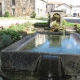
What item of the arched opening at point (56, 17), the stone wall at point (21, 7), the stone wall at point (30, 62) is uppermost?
the stone wall at point (21, 7)

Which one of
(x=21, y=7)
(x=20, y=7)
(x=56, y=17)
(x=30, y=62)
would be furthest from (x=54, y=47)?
(x=20, y=7)

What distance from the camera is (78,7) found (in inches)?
2918

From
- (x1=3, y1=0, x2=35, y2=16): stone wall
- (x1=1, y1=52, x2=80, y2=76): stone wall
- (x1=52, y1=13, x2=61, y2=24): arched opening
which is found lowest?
(x1=1, y1=52, x2=80, y2=76): stone wall

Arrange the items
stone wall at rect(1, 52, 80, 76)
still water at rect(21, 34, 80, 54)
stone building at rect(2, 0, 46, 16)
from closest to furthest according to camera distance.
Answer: stone wall at rect(1, 52, 80, 76) < still water at rect(21, 34, 80, 54) < stone building at rect(2, 0, 46, 16)

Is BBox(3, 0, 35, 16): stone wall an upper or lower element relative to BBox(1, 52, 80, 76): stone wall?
upper

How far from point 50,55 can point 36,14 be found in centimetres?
3729

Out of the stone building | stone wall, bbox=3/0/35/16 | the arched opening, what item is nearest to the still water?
the arched opening

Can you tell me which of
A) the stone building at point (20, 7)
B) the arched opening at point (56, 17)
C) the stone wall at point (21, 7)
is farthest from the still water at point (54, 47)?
the stone wall at point (21, 7)

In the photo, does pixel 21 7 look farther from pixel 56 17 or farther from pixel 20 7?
pixel 56 17

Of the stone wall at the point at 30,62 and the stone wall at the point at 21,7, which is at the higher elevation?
the stone wall at the point at 21,7

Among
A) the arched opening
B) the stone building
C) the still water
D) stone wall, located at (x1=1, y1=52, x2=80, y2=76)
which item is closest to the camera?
stone wall, located at (x1=1, y1=52, x2=80, y2=76)

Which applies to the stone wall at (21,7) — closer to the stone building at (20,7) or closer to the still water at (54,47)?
the stone building at (20,7)

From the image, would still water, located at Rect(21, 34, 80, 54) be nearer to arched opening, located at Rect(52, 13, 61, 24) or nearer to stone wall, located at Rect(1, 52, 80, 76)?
stone wall, located at Rect(1, 52, 80, 76)

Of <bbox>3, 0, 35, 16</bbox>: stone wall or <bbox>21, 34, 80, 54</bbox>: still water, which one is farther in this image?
<bbox>3, 0, 35, 16</bbox>: stone wall
